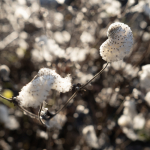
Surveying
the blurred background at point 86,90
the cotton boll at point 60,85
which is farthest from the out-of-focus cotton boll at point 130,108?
the cotton boll at point 60,85

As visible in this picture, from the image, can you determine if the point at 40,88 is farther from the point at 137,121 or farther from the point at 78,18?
the point at 78,18

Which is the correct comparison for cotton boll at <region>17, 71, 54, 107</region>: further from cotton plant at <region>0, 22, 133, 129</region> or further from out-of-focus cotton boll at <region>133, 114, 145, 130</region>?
out-of-focus cotton boll at <region>133, 114, 145, 130</region>

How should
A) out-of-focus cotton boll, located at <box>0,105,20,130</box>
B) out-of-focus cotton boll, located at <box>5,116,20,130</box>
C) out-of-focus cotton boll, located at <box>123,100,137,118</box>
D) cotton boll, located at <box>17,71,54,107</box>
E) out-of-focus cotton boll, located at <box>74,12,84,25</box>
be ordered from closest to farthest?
cotton boll, located at <box>17,71,54,107</box>
out-of-focus cotton boll, located at <box>123,100,137,118</box>
out-of-focus cotton boll, located at <box>0,105,20,130</box>
out-of-focus cotton boll, located at <box>5,116,20,130</box>
out-of-focus cotton boll, located at <box>74,12,84,25</box>

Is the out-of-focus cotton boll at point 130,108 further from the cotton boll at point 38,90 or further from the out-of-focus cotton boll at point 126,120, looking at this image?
the cotton boll at point 38,90

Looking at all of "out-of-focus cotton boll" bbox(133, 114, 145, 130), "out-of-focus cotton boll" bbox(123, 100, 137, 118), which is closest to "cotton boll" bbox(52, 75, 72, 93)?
"out-of-focus cotton boll" bbox(123, 100, 137, 118)

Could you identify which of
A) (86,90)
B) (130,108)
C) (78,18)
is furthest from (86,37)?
(130,108)

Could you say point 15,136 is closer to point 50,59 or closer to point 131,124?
point 50,59

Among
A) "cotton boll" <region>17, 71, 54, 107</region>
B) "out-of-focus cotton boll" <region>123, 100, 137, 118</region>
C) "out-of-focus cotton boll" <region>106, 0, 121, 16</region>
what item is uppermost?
"out-of-focus cotton boll" <region>106, 0, 121, 16</region>

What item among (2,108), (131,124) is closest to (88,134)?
(131,124)
